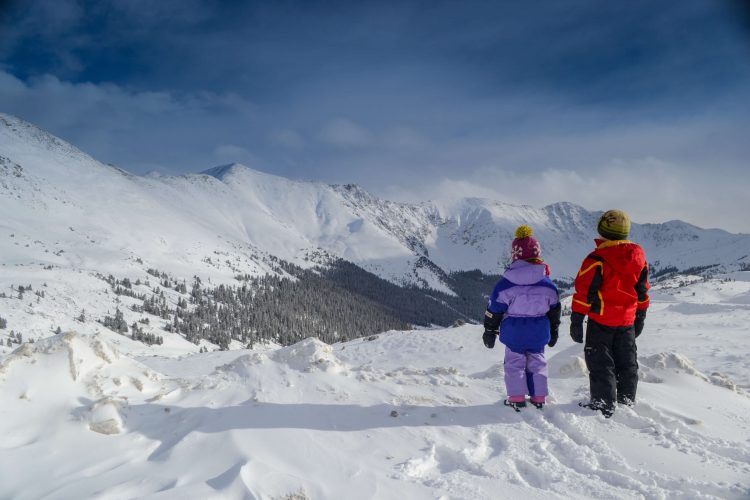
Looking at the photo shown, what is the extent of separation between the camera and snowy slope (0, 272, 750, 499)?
3811 millimetres

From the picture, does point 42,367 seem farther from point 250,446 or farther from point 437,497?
point 437,497

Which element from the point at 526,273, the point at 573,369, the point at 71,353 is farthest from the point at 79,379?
the point at 573,369

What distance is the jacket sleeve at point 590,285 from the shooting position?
5.75 meters

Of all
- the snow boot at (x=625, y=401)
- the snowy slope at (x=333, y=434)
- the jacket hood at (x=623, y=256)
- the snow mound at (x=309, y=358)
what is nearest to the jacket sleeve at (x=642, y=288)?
the jacket hood at (x=623, y=256)

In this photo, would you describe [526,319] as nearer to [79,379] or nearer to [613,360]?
[613,360]

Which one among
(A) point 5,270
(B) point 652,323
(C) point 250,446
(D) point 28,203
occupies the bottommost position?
(B) point 652,323

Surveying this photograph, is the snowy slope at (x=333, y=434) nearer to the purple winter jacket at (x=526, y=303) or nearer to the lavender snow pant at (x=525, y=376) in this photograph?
the lavender snow pant at (x=525, y=376)

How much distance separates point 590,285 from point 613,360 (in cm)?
128

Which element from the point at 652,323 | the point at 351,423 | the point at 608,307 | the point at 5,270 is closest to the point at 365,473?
the point at 351,423

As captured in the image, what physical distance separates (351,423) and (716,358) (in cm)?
1249

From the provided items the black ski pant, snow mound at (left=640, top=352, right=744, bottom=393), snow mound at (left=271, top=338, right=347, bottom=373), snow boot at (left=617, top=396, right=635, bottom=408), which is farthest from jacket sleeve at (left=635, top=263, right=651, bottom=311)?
snow mound at (left=271, top=338, right=347, bottom=373)

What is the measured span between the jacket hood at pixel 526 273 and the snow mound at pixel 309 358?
3699mm

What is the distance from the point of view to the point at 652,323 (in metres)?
20.4

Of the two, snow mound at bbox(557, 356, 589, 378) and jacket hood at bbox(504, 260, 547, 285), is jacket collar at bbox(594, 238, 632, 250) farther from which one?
snow mound at bbox(557, 356, 589, 378)
